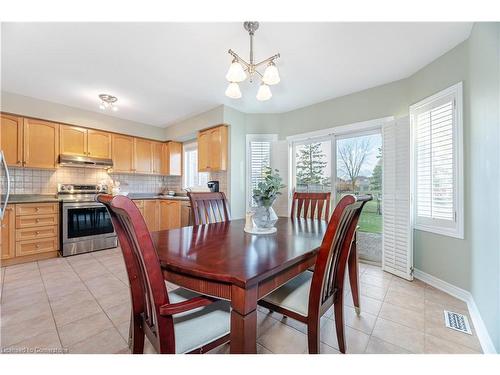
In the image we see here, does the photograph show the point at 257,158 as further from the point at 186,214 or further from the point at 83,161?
the point at 83,161

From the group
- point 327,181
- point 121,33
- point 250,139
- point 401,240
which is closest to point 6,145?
point 121,33

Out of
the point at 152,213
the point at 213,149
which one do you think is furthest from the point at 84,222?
the point at 213,149

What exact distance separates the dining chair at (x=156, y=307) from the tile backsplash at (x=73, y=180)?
3367 mm

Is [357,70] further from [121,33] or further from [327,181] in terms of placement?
[121,33]

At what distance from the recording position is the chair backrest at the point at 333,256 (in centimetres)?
99

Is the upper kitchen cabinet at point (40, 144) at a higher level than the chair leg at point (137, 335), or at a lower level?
higher

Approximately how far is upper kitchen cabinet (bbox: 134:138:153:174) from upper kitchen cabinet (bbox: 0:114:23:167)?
5.28ft

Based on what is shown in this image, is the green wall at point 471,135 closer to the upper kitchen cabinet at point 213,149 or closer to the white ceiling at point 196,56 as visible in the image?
the white ceiling at point 196,56

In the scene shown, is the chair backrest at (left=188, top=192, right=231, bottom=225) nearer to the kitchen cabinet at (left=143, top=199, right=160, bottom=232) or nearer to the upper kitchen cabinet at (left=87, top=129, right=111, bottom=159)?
the kitchen cabinet at (left=143, top=199, right=160, bottom=232)

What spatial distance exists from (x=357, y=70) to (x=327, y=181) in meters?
1.56

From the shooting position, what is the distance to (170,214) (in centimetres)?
440

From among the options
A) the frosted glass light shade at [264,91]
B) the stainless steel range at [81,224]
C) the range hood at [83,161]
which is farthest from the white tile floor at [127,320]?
the frosted glass light shade at [264,91]

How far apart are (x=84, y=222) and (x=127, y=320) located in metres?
2.49

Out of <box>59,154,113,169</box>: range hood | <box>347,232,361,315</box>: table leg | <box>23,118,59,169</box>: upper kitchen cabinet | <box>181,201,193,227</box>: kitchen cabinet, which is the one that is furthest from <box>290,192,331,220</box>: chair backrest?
<box>23,118,59,169</box>: upper kitchen cabinet
